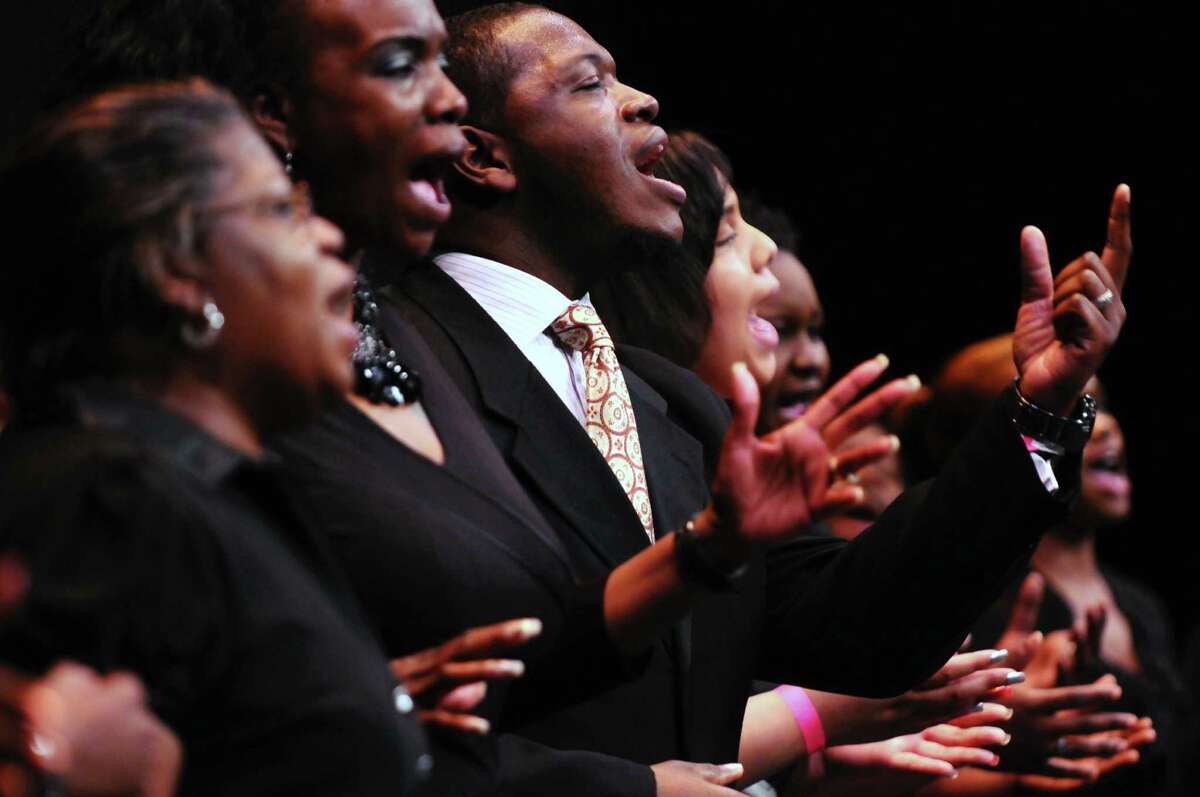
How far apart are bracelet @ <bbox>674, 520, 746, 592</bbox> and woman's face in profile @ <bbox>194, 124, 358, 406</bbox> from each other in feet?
1.28

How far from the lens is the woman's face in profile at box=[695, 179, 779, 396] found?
321cm

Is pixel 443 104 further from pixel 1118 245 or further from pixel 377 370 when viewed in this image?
pixel 1118 245

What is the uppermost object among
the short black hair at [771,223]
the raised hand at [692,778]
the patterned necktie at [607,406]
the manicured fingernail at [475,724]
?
the manicured fingernail at [475,724]

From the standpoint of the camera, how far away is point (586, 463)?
232 centimetres

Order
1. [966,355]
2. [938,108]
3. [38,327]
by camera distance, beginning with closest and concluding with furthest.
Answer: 1. [38,327]
2. [966,355]
3. [938,108]

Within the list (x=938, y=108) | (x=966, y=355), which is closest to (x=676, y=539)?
(x=966, y=355)

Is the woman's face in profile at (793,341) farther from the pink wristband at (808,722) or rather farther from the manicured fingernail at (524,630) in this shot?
the manicured fingernail at (524,630)

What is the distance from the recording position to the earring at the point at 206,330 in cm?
158

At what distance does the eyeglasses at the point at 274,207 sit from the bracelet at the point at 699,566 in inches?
18.4

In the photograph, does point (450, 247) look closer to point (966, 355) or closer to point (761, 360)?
point (761, 360)

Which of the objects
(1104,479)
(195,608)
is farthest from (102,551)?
(1104,479)

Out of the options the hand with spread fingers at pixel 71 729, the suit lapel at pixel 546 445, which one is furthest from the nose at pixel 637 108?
the hand with spread fingers at pixel 71 729

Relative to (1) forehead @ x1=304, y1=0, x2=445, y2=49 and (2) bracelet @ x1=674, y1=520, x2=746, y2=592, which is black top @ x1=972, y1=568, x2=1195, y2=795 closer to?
(2) bracelet @ x1=674, y1=520, x2=746, y2=592

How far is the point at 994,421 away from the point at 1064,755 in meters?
1.04
